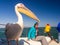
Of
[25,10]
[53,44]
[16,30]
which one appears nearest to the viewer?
[16,30]

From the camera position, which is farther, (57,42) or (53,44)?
(57,42)

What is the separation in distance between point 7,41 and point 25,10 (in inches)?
34.5

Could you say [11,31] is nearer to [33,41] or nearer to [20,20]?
[20,20]

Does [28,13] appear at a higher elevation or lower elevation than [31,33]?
higher

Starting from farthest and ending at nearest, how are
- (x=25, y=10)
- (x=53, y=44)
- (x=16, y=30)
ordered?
(x=53, y=44) < (x=25, y=10) < (x=16, y=30)

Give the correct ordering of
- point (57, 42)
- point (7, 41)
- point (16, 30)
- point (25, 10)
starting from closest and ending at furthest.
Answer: point (16, 30) → point (7, 41) → point (25, 10) → point (57, 42)

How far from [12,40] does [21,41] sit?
0.68 ft

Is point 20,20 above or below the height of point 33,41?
above

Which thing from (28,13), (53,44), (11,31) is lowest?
(53,44)

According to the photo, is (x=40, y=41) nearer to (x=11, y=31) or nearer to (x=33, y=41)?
(x=33, y=41)

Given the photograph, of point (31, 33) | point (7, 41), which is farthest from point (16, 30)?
point (31, 33)

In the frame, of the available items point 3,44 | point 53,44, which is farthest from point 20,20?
point 53,44

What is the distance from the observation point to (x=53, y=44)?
552 centimetres

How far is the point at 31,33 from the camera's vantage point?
5.18m
